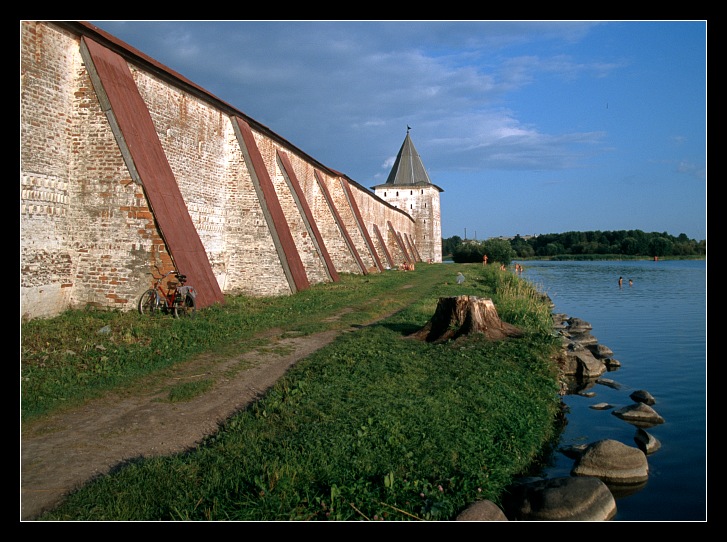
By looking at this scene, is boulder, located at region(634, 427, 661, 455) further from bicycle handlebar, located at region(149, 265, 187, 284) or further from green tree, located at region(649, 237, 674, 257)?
green tree, located at region(649, 237, 674, 257)

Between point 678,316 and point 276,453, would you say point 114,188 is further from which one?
point 678,316

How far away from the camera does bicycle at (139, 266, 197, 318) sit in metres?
9.24

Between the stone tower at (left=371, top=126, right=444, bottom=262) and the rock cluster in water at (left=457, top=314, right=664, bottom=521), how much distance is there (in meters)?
46.7

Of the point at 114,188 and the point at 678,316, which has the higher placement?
the point at 114,188

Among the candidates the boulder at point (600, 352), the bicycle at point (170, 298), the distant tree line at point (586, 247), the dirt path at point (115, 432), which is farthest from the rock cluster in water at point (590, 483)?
the distant tree line at point (586, 247)

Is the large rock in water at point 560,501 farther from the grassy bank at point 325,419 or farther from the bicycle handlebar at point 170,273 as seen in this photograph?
the bicycle handlebar at point 170,273

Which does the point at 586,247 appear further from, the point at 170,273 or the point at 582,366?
the point at 170,273

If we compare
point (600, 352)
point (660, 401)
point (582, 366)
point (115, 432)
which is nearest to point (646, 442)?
point (660, 401)

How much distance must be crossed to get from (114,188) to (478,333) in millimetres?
7187

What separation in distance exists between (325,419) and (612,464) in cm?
313

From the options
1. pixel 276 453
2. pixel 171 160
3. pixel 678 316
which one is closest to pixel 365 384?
pixel 276 453

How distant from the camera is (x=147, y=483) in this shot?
350 cm

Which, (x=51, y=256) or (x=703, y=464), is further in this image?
(x=51, y=256)

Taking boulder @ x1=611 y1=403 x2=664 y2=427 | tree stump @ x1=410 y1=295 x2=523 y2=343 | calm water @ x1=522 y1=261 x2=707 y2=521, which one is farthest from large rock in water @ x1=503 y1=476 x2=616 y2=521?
tree stump @ x1=410 y1=295 x2=523 y2=343
